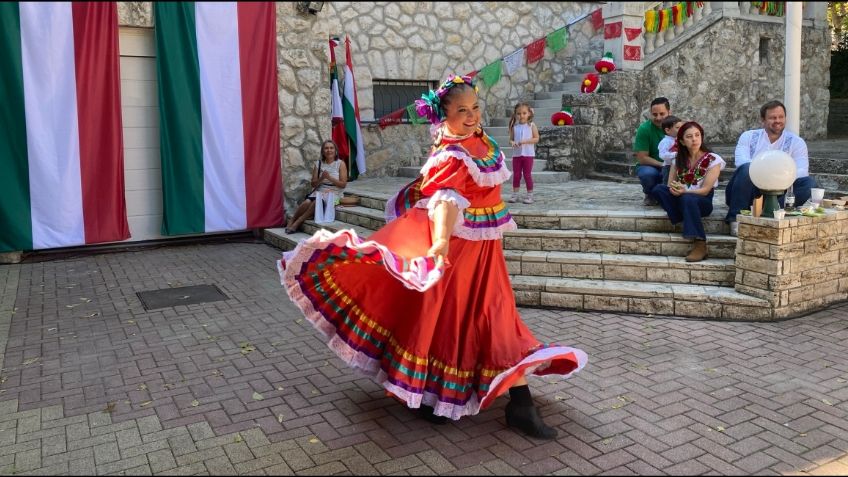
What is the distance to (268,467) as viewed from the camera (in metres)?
3.41

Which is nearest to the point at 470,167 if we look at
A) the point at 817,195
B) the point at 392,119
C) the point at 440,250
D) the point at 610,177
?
the point at 440,250

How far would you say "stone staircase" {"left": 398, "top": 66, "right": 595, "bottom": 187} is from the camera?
11.5 metres

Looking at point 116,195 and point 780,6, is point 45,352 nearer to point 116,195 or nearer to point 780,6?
point 116,195

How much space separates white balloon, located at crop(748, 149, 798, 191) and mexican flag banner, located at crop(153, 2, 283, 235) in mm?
6717

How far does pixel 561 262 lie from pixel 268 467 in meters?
3.87

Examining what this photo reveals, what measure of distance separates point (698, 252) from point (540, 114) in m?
6.48

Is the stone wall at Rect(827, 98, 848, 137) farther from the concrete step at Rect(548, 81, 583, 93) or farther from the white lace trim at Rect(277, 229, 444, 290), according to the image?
the white lace trim at Rect(277, 229, 444, 290)

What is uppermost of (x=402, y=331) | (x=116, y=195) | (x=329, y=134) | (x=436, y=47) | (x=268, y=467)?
(x=436, y=47)

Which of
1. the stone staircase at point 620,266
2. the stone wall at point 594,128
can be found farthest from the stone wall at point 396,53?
the stone staircase at point 620,266

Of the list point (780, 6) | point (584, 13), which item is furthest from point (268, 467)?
point (780, 6)

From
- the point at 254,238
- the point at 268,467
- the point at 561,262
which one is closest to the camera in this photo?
the point at 268,467

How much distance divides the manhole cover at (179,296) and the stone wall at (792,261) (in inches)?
190

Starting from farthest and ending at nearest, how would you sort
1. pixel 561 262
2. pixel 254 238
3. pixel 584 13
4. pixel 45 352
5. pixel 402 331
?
pixel 584 13 → pixel 254 238 → pixel 561 262 → pixel 45 352 → pixel 402 331

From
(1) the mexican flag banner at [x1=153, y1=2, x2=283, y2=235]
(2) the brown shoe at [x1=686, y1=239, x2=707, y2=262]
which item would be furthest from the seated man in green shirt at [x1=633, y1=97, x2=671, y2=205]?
(1) the mexican flag banner at [x1=153, y1=2, x2=283, y2=235]
